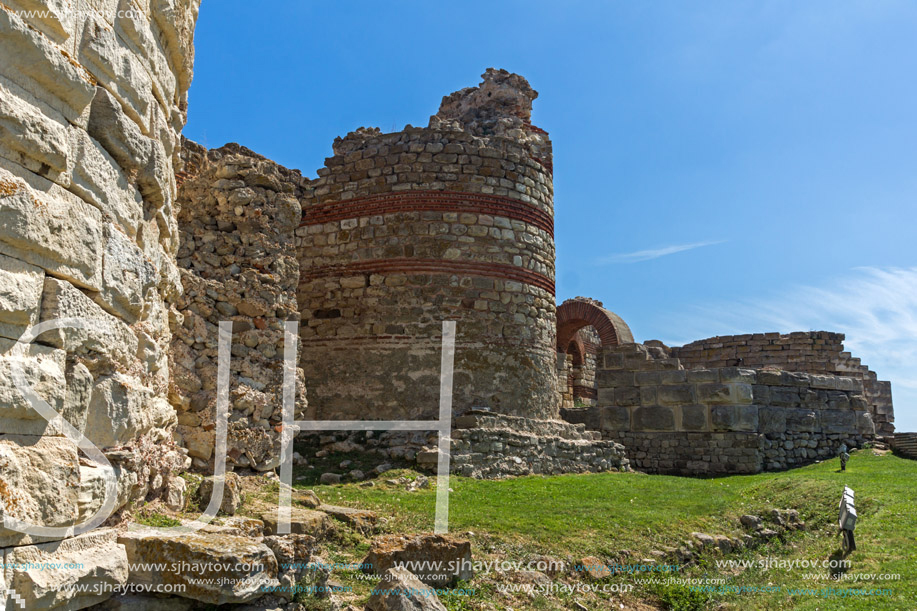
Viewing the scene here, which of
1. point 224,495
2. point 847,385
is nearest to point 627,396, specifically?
point 847,385

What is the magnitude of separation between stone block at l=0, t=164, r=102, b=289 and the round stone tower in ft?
26.1

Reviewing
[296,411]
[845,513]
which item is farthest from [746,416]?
[296,411]

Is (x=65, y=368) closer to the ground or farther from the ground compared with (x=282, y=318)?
closer to the ground

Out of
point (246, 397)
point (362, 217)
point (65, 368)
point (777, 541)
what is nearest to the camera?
point (65, 368)

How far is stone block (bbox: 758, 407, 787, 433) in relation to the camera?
43.3 ft

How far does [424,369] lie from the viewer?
1108cm

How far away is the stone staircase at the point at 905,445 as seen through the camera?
13375mm

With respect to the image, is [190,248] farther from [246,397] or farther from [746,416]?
[746,416]

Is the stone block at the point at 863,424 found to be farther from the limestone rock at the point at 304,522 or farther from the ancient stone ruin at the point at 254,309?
the limestone rock at the point at 304,522

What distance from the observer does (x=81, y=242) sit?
10.1ft

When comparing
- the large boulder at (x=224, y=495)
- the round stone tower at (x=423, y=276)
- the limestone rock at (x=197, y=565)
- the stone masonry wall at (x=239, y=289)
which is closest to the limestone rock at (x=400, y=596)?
the limestone rock at (x=197, y=565)

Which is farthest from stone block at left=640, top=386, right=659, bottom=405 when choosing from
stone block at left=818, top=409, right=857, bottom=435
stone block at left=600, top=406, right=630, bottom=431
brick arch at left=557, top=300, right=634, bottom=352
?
brick arch at left=557, top=300, right=634, bottom=352

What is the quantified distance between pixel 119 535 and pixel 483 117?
460 inches

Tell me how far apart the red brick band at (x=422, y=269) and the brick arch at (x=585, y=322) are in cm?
831
